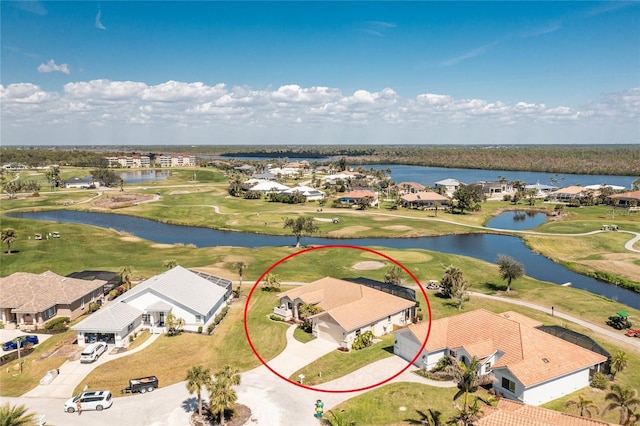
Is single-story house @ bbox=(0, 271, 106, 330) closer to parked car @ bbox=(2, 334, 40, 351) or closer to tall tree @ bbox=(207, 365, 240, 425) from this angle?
parked car @ bbox=(2, 334, 40, 351)

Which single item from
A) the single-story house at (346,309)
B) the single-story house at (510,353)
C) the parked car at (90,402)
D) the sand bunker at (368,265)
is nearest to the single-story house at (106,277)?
the single-story house at (346,309)

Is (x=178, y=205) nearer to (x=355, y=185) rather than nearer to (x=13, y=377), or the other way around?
(x=355, y=185)

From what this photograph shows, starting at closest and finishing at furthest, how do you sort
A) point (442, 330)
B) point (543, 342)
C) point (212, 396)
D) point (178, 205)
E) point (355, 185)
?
point (212, 396) → point (543, 342) → point (442, 330) → point (178, 205) → point (355, 185)

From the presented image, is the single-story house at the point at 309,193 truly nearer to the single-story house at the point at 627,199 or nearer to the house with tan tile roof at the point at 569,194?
the house with tan tile roof at the point at 569,194

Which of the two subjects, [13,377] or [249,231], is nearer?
[13,377]

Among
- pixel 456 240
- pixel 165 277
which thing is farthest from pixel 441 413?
pixel 456 240

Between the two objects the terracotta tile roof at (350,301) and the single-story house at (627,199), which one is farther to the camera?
the single-story house at (627,199)

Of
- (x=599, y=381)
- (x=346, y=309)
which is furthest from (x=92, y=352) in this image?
(x=599, y=381)
